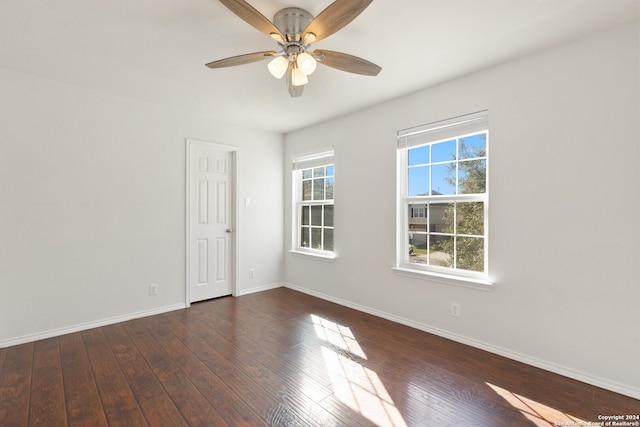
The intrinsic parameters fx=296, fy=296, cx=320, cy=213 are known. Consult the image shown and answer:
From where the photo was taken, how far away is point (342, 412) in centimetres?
185

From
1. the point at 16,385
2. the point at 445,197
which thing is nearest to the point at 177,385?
the point at 16,385

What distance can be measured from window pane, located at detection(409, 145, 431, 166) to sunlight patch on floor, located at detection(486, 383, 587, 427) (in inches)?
84.2

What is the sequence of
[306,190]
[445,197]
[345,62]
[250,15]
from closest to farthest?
[250,15] → [345,62] → [445,197] → [306,190]

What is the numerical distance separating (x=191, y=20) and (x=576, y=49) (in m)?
2.76

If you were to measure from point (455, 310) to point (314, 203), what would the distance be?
2387 millimetres

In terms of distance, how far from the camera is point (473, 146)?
280cm

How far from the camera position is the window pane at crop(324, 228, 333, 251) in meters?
4.23

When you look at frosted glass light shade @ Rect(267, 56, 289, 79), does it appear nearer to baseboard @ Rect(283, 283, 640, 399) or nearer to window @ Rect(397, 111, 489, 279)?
window @ Rect(397, 111, 489, 279)

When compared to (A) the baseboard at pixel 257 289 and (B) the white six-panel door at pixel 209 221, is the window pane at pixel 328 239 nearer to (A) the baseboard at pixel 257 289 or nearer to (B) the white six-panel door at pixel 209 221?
(A) the baseboard at pixel 257 289

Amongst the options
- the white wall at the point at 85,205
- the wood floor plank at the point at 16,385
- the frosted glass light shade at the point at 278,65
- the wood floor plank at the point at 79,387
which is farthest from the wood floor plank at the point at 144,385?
the frosted glass light shade at the point at 278,65

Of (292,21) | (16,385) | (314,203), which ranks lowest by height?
(16,385)

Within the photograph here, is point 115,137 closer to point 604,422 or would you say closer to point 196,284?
point 196,284

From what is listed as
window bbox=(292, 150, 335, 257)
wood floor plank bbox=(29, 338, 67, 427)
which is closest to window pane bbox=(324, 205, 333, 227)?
window bbox=(292, 150, 335, 257)

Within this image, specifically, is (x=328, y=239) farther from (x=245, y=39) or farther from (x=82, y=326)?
(x=82, y=326)
